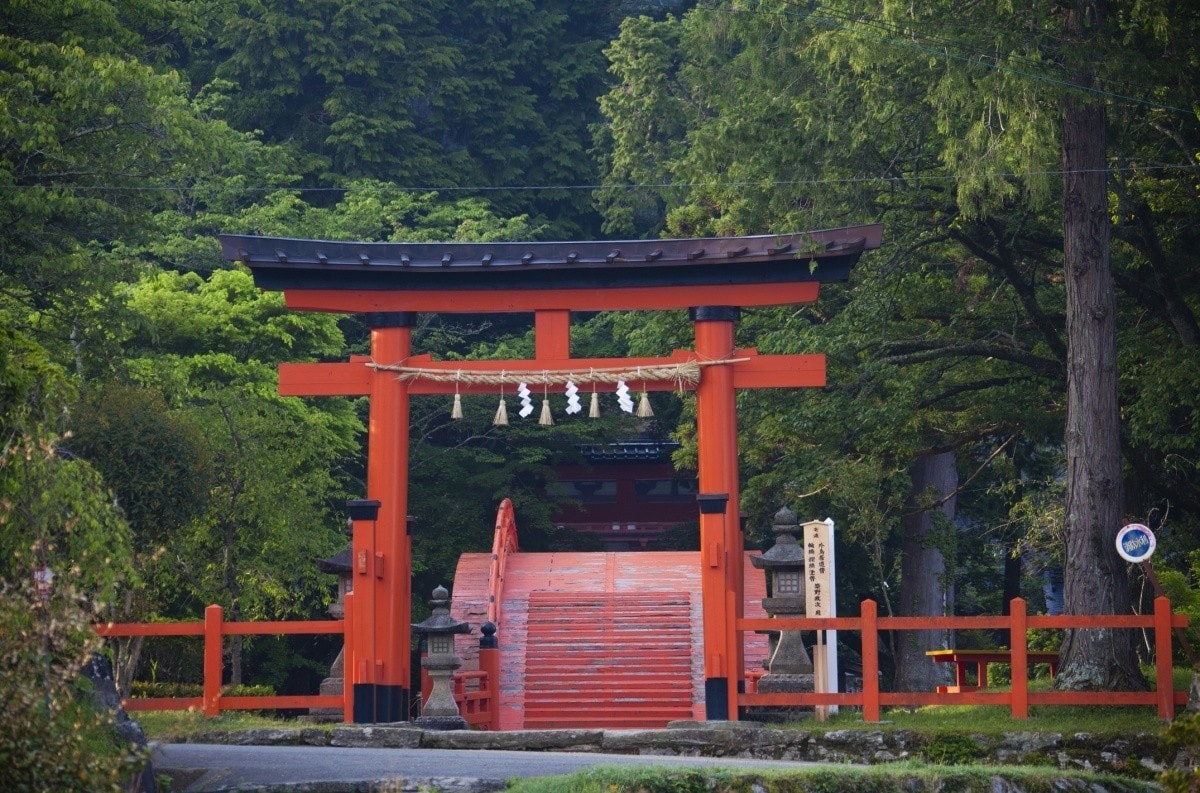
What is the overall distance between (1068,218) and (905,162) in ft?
14.3

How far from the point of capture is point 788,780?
12984mm

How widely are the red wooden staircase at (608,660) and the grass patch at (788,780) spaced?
9.83 m

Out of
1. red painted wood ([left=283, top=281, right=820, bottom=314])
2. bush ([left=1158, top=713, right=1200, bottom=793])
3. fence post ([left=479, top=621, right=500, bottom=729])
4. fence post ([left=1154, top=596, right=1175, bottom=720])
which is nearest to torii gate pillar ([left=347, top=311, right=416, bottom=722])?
red painted wood ([left=283, top=281, right=820, bottom=314])

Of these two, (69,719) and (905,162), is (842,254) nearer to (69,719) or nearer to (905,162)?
(905,162)

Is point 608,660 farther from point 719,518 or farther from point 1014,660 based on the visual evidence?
point 1014,660

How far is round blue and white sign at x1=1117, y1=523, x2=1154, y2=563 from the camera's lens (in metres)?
16.5

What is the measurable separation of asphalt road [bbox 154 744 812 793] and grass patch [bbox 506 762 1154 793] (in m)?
0.75

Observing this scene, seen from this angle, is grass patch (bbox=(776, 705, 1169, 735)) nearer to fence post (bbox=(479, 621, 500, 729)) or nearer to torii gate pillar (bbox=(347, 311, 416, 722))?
torii gate pillar (bbox=(347, 311, 416, 722))

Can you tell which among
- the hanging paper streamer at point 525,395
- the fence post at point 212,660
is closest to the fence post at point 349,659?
the fence post at point 212,660

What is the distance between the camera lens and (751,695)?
18.2m

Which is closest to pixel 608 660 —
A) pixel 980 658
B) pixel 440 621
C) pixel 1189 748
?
pixel 440 621

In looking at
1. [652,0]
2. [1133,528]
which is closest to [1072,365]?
[1133,528]

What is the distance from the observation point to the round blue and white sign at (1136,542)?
54.1ft

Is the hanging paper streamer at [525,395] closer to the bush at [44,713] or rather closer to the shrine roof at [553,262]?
the shrine roof at [553,262]
